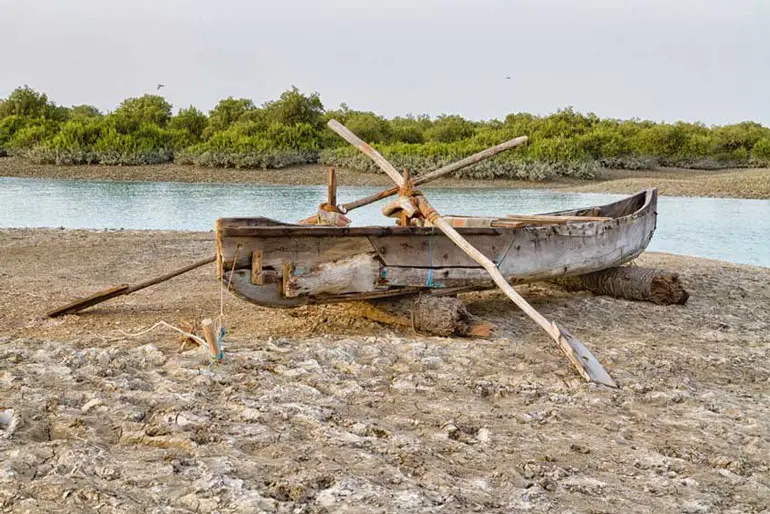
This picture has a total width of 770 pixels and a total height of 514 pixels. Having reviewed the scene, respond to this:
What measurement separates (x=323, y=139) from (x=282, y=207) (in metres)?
14.9

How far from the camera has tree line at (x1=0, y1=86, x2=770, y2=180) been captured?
2716 cm

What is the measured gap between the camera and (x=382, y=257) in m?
6.04

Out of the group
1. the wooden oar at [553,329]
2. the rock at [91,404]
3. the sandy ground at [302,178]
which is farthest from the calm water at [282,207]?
the rock at [91,404]

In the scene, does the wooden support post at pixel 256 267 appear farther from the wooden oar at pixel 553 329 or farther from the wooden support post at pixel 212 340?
the wooden oar at pixel 553 329

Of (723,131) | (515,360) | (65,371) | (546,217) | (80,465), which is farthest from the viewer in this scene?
(723,131)

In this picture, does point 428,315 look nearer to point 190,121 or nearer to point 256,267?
point 256,267

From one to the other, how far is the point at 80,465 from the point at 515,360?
308cm

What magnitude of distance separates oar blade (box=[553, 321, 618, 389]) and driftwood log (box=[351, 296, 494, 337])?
0.83m

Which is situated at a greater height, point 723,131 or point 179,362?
point 723,131

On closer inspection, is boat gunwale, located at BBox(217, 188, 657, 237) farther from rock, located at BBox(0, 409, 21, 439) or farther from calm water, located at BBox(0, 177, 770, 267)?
calm water, located at BBox(0, 177, 770, 267)

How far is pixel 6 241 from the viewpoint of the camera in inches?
416

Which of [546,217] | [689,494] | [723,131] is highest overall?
[723,131]

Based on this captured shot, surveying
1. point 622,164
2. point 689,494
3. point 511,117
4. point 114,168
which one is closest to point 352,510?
point 689,494

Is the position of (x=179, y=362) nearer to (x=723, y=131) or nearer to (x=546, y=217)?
(x=546, y=217)
